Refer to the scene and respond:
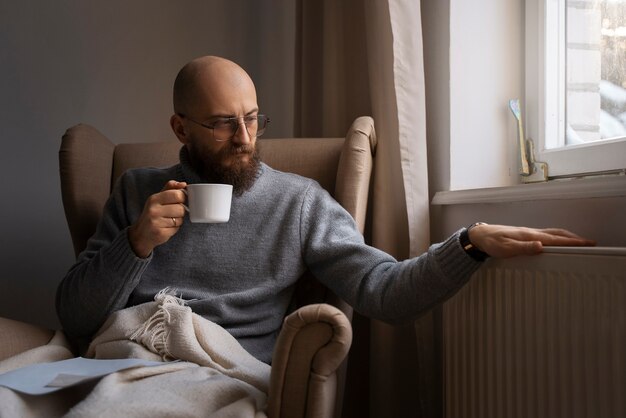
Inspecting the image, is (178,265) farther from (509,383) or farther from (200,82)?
(509,383)

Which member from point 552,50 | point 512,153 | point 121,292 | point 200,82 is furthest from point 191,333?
point 552,50

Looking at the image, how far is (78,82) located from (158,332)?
1.58 metres

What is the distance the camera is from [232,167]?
1584 mm

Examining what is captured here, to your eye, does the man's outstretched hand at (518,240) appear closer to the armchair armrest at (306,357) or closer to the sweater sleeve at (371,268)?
the sweater sleeve at (371,268)

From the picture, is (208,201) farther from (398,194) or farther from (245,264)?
(398,194)

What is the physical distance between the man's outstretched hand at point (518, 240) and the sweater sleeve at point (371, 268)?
0.05 meters

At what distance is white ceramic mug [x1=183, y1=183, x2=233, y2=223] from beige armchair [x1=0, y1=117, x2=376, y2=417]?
0.30 metres

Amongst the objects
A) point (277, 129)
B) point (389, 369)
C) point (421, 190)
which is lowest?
point (389, 369)

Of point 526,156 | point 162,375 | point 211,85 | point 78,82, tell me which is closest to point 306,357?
point 162,375

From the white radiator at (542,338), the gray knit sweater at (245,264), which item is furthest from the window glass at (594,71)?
the gray knit sweater at (245,264)

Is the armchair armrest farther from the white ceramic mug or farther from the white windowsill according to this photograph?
the white windowsill

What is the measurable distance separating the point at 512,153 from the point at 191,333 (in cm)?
99

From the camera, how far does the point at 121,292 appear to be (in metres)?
1.47

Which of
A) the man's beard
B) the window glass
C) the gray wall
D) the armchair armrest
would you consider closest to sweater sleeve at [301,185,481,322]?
the man's beard
